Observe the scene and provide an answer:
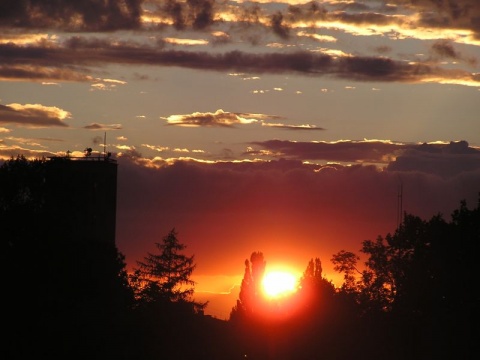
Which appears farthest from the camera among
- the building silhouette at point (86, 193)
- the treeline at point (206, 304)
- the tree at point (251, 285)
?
the tree at point (251, 285)

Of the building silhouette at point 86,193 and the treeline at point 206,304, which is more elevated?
the building silhouette at point 86,193

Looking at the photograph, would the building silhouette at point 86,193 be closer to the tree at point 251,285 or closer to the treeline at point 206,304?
the treeline at point 206,304

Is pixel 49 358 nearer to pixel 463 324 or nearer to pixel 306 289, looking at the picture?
pixel 463 324

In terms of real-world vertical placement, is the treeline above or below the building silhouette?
below

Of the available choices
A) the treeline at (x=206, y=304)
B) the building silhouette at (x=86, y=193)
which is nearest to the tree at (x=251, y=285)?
the treeline at (x=206, y=304)

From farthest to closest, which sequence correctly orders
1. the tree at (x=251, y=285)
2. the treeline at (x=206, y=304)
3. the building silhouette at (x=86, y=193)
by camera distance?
1. the tree at (x=251, y=285)
2. the building silhouette at (x=86, y=193)
3. the treeline at (x=206, y=304)

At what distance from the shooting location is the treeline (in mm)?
87312

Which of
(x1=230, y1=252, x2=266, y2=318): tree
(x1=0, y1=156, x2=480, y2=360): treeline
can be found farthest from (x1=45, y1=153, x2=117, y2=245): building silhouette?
(x1=230, y1=252, x2=266, y2=318): tree

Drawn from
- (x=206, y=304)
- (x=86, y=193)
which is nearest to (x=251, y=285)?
(x=206, y=304)

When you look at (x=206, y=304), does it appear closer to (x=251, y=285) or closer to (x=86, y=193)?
(x=251, y=285)

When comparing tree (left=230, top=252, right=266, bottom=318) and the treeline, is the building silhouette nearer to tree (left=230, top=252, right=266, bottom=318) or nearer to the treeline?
the treeline

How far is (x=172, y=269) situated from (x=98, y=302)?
76.4 meters

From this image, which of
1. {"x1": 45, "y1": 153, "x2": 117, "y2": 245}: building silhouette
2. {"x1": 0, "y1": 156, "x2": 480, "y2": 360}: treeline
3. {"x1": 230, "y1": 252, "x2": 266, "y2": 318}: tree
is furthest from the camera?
{"x1": 230, "y1": 252, "x2": 266, "y2": 318}: tree

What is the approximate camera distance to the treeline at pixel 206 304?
3438 inches
